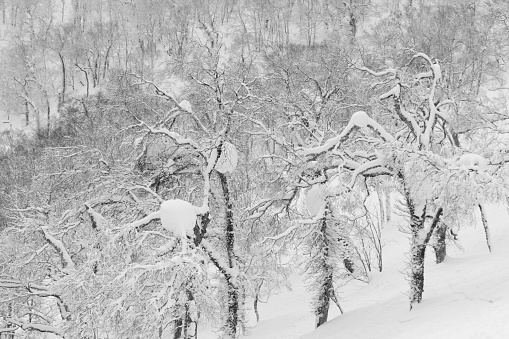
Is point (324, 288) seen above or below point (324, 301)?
above

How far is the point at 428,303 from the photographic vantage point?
12445mm

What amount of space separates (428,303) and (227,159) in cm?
659

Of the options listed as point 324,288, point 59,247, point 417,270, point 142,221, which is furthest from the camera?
point 324,288

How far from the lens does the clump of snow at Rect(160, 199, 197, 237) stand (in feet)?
34.7

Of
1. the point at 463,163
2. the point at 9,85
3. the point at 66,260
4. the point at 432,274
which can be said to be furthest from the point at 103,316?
the point at 9,85

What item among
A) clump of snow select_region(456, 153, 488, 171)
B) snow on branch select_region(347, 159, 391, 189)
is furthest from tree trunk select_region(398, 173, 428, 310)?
clump of snow select_region(456, 153, 488, 171)

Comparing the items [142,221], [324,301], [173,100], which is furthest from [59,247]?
[324,301]

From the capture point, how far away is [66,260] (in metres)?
14.6

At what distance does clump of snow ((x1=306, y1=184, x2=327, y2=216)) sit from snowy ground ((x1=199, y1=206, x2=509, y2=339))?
2.79m

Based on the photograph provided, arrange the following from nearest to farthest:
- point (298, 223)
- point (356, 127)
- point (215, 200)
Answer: point (356, 127) → point (298, 223) → point (215, 200)

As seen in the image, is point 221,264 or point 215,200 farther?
point 215,200

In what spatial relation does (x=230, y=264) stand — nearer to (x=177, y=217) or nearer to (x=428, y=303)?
(x=177, y=217)

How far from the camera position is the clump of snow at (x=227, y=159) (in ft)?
Result: 43.3

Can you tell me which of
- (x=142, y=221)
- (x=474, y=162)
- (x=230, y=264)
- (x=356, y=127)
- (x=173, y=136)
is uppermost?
(x=173, y=136)
